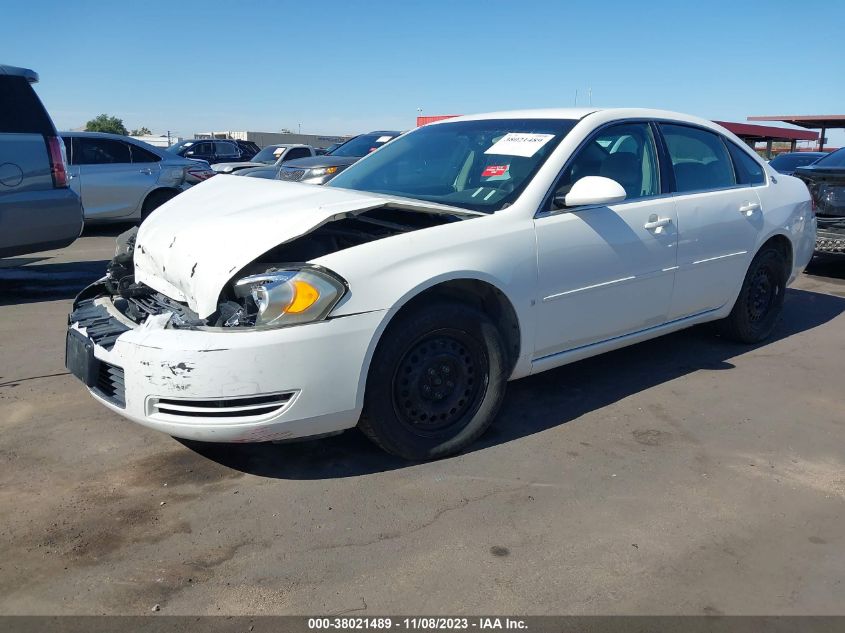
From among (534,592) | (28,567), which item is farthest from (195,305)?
(534,592)

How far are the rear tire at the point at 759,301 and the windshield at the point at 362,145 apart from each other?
8.19 metres

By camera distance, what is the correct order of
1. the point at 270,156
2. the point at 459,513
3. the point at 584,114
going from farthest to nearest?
the point at 270,156 → the point at 584,114 → the point at 459,513

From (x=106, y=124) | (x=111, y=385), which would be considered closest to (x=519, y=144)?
(x=111, y=385)

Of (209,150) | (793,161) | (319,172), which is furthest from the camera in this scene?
(209,150)

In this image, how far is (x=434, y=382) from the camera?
3.42 metres

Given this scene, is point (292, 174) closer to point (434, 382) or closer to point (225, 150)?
point (434, 382)

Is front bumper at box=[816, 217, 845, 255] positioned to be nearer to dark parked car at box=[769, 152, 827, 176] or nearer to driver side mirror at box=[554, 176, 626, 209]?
driver side mirror at box=[554, 176, 626, 209]

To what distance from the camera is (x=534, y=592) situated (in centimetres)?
253

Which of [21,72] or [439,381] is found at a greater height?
[21,72]

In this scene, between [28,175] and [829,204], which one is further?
[829,204]

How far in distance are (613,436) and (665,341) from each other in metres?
2.01

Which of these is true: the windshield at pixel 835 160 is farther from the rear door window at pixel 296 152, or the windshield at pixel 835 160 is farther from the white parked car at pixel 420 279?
the rear door window at pixel 296 152

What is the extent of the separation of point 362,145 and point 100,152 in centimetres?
425
